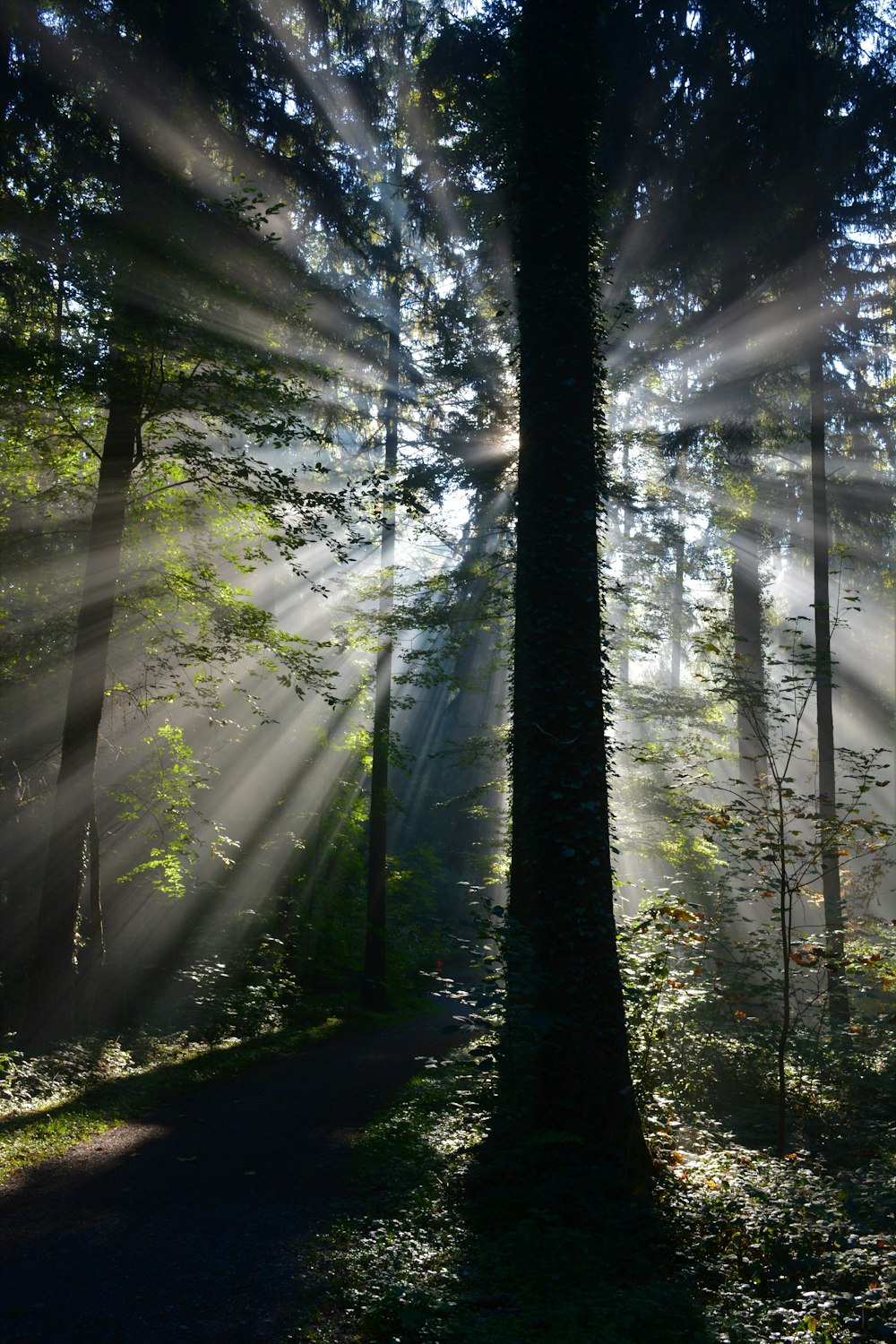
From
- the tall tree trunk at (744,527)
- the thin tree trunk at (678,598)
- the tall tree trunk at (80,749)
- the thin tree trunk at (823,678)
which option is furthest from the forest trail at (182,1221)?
the thin tree trunk at (678,598)

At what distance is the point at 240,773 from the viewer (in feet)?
57.6

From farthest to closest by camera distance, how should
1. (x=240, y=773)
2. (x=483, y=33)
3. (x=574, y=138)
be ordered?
(x=240, y=773)
(x=483, y=33)
(x=574, y=138)

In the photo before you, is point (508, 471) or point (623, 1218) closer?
point (623, 1218)

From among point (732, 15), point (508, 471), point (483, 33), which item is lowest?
point (508, 471)

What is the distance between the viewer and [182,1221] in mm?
4816

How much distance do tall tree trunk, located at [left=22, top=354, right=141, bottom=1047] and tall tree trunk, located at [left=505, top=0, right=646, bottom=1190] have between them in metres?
4.65

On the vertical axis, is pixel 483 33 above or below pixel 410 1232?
above

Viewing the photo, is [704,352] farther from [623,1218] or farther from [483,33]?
[623,1218]

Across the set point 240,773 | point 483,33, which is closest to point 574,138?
point 483,33

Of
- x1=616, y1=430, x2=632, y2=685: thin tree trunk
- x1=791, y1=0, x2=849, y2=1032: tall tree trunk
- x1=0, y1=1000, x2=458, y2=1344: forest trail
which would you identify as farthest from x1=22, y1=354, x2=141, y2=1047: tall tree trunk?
x1=791, y1=0, x2=849, y2=1032: tall tree trunk

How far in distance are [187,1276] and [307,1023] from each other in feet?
30.4

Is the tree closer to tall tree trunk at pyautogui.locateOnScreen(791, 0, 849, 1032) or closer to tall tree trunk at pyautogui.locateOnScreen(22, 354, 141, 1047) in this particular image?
tall tree trunk at pyautogui.locateOnScreen(22, 354, 141, 1047)

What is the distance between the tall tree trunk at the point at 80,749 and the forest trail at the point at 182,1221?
2.01 metres

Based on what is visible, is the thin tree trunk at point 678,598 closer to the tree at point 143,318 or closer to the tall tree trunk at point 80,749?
the tree at point 143,318
